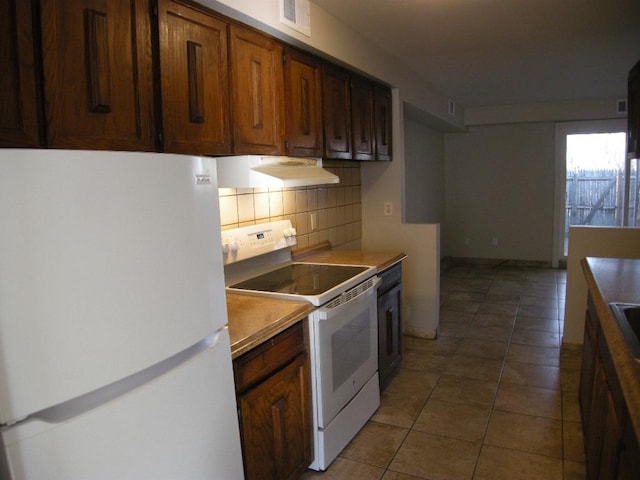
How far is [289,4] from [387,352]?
2.11 metres

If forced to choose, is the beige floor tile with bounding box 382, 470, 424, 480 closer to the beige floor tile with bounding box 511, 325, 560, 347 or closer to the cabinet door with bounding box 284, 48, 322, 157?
the cabinet door with bounding box 284, 48, 322, 157

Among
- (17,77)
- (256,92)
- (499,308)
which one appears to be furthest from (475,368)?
(17,77)

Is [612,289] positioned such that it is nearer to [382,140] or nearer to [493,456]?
[493,456]

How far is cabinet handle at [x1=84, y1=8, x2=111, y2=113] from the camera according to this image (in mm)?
1378

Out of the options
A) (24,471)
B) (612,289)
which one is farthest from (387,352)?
(24,471)

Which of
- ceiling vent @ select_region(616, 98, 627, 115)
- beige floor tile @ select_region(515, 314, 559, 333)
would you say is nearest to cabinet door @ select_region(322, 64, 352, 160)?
beige floor tile @ select_region(515, 314, 559, 333)

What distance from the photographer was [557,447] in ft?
7.97

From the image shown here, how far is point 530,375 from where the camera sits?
10.8 ft

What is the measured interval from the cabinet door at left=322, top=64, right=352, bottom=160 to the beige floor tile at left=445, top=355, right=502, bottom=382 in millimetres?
1693

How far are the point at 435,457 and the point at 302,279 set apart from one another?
3.68 feet

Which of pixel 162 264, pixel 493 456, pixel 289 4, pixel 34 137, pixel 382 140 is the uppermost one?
pixel 289 4

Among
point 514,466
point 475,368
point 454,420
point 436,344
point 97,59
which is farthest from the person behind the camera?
point 436,344

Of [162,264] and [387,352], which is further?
[387,352]

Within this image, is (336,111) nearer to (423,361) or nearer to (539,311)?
(423,361)
